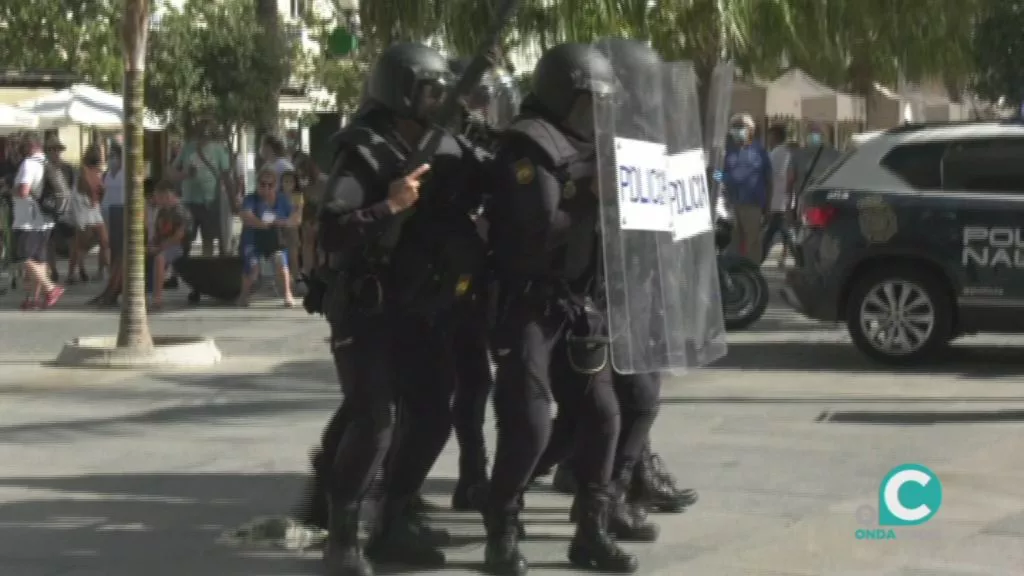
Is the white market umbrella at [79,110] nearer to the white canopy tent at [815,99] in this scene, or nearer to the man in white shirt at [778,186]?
the man in white shirt at [778,186]

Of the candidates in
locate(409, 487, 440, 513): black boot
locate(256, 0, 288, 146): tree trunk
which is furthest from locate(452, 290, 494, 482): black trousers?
locate(256, 0, 288, 146): tree trunk

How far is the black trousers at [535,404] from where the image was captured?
253 inches

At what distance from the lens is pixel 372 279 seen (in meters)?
6.33

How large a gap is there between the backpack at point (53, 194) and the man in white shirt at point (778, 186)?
23.2ft

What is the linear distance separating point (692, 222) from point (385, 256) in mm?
1245

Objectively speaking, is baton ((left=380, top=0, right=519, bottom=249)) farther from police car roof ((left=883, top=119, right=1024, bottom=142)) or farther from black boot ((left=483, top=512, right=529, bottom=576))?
police car roof ((left=883, top=119, right=1024, bottom=142))

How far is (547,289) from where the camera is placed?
6.45m

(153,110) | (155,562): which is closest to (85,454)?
(155,562)

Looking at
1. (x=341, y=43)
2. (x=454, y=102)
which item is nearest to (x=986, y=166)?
(x=454, y=102)

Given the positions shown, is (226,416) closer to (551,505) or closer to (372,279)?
(551,505)

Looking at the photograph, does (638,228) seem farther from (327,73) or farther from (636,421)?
(327,73)

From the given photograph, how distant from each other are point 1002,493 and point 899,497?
67 centimetres

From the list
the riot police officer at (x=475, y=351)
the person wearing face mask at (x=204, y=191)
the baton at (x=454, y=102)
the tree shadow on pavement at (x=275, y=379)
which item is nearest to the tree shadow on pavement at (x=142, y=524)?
the riot police officer at (x=475, y=351)

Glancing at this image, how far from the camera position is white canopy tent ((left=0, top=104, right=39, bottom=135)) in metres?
24.9
